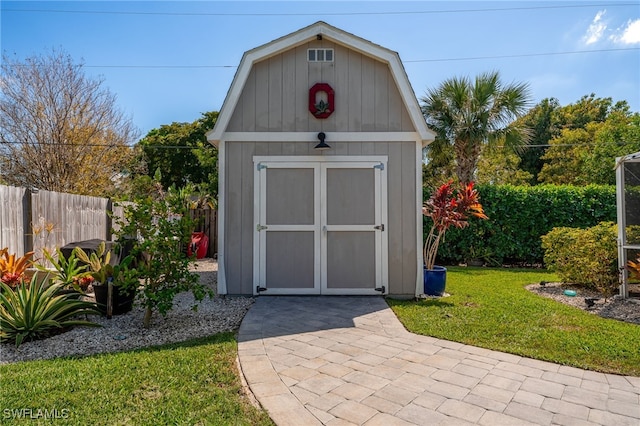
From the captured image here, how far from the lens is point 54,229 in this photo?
6.20 meters

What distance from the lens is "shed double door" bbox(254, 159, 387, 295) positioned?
5.61 meters

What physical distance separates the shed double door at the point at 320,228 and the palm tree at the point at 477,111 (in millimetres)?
5919

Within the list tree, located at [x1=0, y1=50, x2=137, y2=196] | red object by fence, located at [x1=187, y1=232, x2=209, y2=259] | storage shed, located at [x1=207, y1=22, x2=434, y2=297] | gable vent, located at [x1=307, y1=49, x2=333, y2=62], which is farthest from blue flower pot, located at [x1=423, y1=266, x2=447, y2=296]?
tree, located at [x1=0, y1=50, x2=137, y2=196]

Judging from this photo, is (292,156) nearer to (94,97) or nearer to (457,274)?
(457,274)

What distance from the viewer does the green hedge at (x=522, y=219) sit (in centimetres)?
941

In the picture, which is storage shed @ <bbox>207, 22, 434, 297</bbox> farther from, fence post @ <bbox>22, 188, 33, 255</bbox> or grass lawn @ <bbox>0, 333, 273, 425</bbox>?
fence post @ <bbox>22, 188, 33, 255</bbox>

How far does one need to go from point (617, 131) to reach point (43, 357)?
65.4 feet

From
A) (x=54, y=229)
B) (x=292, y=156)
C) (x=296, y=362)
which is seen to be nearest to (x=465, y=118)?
(x=292, y=156)

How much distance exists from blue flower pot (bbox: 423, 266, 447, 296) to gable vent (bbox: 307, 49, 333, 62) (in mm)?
3730

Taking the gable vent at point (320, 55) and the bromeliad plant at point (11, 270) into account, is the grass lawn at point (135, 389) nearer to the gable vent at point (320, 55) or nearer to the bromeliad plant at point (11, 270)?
the bromeliad plant at point (11, 270)

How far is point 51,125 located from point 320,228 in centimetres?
1027

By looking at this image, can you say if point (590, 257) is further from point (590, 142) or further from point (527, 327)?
point (590, 142)

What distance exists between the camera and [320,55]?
18.8 feet

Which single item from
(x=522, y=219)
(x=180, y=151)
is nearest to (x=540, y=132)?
(x=522, y=219)
